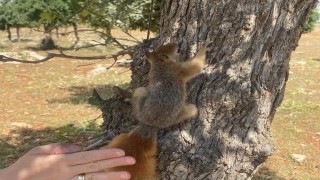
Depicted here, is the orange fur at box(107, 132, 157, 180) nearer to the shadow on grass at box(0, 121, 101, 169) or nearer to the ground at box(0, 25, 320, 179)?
the ground at box(0, 25, 320, 179)

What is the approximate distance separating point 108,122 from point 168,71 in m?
0.59

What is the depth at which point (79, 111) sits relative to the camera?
11875 millimetres

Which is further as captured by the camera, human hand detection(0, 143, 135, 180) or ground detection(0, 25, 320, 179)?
ground detection(0, 25, 320, 179)

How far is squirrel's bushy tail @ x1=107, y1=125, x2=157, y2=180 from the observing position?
2258 millimetres

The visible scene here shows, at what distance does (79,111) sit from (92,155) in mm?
9814

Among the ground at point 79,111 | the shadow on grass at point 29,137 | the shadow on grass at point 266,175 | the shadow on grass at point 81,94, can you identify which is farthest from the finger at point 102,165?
the shadow on grass at point 81,94

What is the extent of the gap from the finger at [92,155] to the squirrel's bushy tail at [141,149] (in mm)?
92

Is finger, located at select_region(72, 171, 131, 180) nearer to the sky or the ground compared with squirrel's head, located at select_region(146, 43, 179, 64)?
nearer to the ground

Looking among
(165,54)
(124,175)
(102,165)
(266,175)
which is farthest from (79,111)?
(124,175)

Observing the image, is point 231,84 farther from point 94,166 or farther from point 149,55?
point 94,166

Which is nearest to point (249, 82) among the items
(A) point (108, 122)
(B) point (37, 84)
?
(A) point (108, 122)

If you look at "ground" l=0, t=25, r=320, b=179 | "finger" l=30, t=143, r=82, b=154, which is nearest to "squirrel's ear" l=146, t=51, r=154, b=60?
"finger" l=30, t=143, r=82, b=154

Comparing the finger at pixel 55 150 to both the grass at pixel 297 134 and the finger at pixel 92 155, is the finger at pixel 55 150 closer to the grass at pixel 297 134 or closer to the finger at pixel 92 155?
the finger at pixel 92 155

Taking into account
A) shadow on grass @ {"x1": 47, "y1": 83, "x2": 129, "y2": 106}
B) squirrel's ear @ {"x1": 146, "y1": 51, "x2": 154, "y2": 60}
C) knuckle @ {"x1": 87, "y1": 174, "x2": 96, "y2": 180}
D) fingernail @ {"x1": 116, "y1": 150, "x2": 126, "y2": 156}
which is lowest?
shadow on grass @ {"x1": 47, "y1": 83, "x2": 129, "y2": 106}
